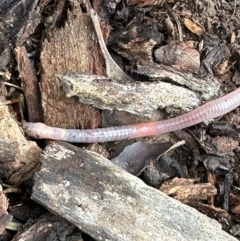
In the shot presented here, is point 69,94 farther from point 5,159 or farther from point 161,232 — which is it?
point 161,232

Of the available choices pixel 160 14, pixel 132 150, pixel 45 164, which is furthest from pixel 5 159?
pixel 160 14

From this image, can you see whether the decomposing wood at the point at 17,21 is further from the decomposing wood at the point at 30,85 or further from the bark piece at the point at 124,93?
the bark piece at the point at 124,93

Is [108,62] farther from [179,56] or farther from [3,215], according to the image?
[3,215]

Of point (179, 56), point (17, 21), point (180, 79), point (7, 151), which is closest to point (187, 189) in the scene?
point (180, 79)

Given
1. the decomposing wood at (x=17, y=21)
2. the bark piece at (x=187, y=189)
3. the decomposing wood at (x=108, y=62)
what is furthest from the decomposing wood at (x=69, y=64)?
the bark piece at (x=187, y=189)

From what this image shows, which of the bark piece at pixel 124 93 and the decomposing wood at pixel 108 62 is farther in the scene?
the decomposing wood at pixel 108 62

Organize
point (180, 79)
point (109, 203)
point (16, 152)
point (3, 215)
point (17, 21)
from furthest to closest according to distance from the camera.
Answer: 1. point (180, 79)
2. point (17, 21)
3. point (16, 152)
4. point (109, 203)
5. point (3, 215)
